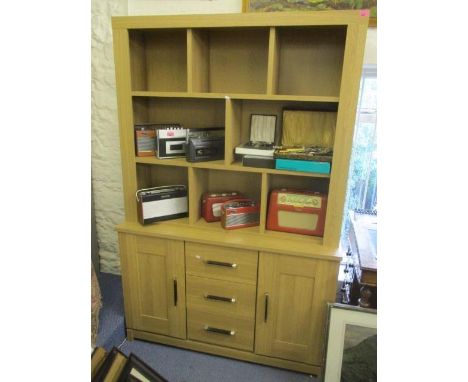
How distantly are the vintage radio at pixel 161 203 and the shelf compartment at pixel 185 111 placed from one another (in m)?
0.44

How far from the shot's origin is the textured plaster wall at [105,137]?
2.04 m

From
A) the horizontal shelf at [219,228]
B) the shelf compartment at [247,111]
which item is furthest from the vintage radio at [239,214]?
the shelf compartment at [247,111]

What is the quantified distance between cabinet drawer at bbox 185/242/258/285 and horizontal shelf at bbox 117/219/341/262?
1.8 inches

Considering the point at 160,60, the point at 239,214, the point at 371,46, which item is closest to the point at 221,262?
the point at 239,214

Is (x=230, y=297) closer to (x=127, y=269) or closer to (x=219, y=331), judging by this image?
(x=219, y=331)

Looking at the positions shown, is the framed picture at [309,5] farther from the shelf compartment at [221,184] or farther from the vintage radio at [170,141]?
the shelf compartment at [221,184]

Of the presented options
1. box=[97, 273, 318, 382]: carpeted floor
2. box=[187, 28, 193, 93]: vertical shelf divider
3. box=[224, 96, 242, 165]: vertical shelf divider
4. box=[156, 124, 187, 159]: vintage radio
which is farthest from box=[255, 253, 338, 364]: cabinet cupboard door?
box=[187, 28, 193, 93]: vertical shelf divider

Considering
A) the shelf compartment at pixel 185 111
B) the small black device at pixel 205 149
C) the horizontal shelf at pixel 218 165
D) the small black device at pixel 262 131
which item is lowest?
the horizontal shelf at pixel 218 165

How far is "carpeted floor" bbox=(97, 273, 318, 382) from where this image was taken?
1799 millimetres

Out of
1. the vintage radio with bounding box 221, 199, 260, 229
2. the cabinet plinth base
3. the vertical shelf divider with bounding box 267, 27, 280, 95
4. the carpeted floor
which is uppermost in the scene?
the vertical shelf divider with bounding box 267, 27, 280, 95

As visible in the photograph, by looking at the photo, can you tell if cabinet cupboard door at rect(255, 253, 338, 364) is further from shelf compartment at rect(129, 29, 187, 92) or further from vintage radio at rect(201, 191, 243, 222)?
Result: shelf compartment at rect(129, 29, 187, 92)
